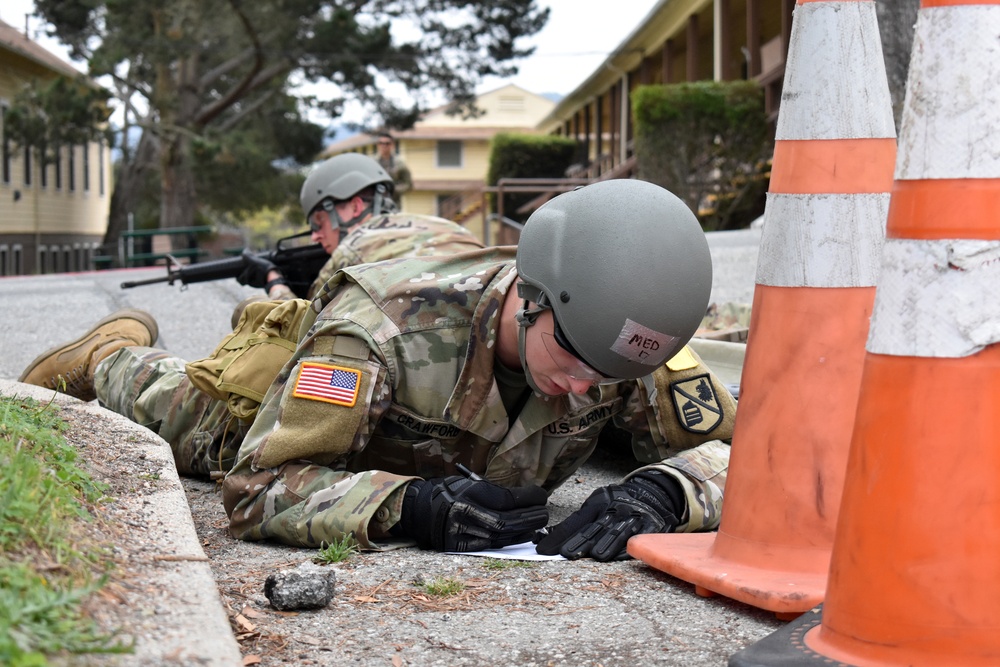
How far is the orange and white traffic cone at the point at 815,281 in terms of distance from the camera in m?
2.75

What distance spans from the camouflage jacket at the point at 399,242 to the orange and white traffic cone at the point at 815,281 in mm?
2691

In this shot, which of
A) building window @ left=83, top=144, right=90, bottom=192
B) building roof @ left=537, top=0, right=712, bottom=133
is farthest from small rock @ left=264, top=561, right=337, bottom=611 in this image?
building window @ left=83, top=144, right=90, bottom=192

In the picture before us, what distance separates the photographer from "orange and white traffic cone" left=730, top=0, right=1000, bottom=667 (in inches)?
83.6

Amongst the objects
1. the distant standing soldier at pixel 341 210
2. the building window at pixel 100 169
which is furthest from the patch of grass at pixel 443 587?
the building window at pixel 100 169

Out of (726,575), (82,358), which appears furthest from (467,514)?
(82,358)

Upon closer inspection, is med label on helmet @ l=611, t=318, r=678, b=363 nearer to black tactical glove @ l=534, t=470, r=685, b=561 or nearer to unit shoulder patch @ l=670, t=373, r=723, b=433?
black tactical glove @ l=534, t=470, r=685, b=561

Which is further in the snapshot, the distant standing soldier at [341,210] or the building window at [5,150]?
the building window at [5,150]

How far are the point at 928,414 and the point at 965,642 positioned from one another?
39 cm

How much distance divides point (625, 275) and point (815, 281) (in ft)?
1.51

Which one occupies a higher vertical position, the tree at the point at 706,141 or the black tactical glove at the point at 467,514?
the tree at the point at 706,141

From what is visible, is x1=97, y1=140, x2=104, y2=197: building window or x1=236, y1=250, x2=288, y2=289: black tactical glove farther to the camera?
x1=97, y1=140, x2=104, y2=197: building window

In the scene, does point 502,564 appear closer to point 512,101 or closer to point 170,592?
point 170,592

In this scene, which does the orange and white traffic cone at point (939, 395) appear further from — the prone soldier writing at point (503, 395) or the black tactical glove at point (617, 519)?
the black tactical glove at point (617, 519)

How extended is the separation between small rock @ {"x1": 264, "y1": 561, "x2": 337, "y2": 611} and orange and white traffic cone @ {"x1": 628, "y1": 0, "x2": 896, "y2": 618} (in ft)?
2.79
